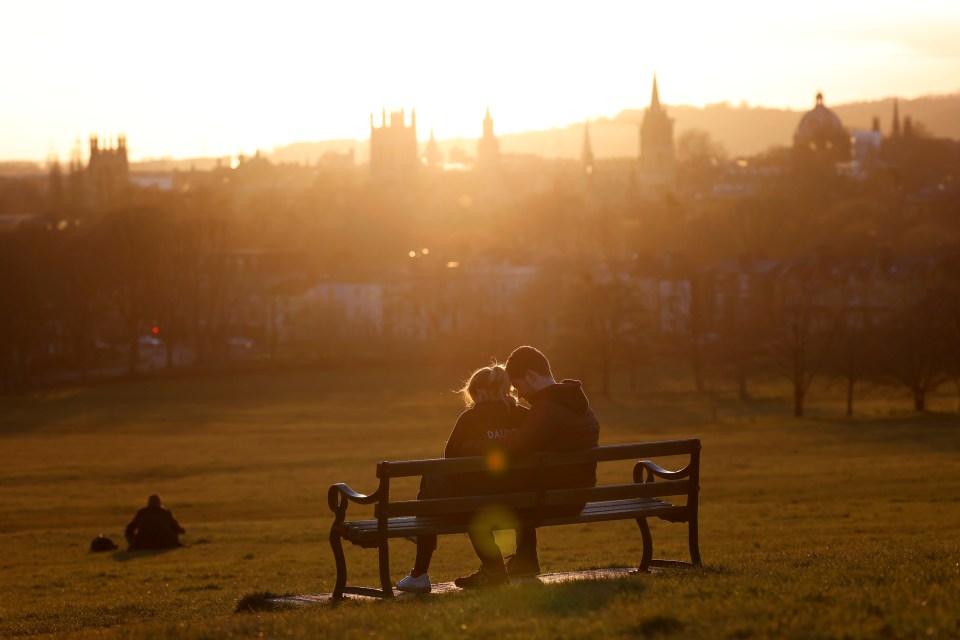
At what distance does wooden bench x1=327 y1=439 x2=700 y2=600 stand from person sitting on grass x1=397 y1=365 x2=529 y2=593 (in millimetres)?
161

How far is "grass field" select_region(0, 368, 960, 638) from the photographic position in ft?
28.6

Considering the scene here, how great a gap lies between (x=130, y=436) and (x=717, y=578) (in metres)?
44.7

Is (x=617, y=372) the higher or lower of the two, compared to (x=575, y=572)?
lower

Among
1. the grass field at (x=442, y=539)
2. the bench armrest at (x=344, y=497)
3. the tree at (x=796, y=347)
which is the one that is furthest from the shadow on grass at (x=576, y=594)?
the tree at (x=796, y=347)

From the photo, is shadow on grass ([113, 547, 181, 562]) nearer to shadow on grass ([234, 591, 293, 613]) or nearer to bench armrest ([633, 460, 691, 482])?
shadow on grass ([234, 591, 293, 613])

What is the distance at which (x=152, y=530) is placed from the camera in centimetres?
2162

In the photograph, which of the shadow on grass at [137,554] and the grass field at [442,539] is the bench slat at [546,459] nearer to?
the grass field at [442,539]

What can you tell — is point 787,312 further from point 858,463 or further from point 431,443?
point 858,463

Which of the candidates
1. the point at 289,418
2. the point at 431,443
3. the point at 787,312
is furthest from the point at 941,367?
the point at 289,418

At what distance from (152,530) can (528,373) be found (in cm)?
1224

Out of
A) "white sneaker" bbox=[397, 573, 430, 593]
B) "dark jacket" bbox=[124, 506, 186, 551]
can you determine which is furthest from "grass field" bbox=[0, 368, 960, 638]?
"white sneaker" bbox=[397, 573, 430, 593]

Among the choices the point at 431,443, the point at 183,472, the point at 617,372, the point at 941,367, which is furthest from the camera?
the point at 617,372

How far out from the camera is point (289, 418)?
5922cm

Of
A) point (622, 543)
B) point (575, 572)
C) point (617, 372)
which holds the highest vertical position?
point (575, 572)
